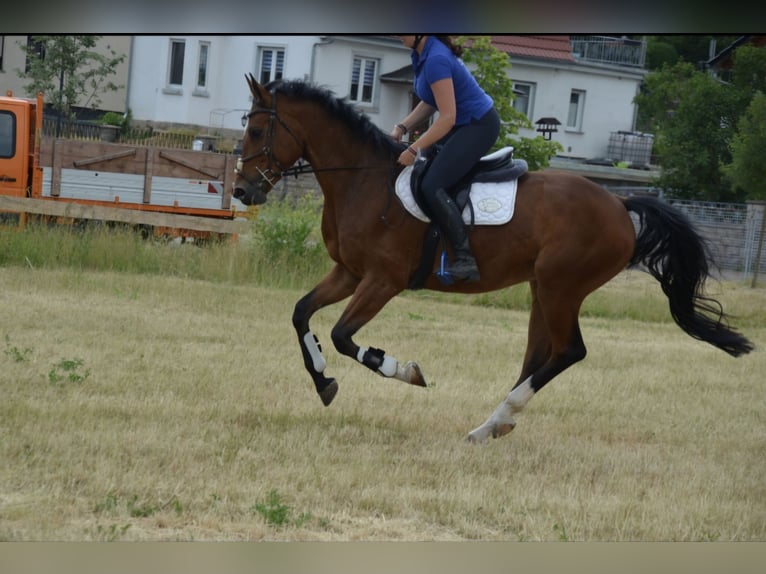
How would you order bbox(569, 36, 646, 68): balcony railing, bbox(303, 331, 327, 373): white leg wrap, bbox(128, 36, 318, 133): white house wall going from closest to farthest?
bbox(303, 331, 327, 373): white leg wrap < bbox(128, 36, 318, 133): white house wall < bbox(569, 36, 646, 68): balcony railing

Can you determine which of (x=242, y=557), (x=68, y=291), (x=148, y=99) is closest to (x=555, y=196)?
(x=242, y=557)

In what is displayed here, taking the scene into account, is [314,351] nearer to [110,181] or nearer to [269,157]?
[269,157]

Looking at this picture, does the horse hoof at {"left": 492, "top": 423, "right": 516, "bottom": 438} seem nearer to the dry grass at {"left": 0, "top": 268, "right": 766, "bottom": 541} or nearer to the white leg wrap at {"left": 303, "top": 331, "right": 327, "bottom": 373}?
the dry grass at {"left": 0, "top": 268, "right": 766, "bottom": 541}

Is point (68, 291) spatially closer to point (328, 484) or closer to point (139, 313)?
point (139, 313)

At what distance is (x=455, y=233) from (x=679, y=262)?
155cm

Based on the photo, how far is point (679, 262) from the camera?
688 centimetres

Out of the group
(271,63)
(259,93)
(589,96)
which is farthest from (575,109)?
(259,93)

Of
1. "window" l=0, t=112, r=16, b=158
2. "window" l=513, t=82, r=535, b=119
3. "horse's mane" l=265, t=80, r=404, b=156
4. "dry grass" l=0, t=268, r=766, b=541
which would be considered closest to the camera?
"dry grass" l=0, t=268, r=766, b=541

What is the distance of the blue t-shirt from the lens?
605 cm

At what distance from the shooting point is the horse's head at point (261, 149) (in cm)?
635

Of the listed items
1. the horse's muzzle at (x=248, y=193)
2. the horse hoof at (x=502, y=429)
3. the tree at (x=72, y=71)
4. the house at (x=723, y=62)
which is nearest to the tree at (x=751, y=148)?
the house at (x=723, y=62)

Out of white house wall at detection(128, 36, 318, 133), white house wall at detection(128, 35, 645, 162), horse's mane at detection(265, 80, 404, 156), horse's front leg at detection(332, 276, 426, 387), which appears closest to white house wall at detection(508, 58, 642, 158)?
white house wall at detection(128, 35, 645, 162)

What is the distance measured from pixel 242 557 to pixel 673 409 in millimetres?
4422

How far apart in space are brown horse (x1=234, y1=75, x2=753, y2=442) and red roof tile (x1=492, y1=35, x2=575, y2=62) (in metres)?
2.02
